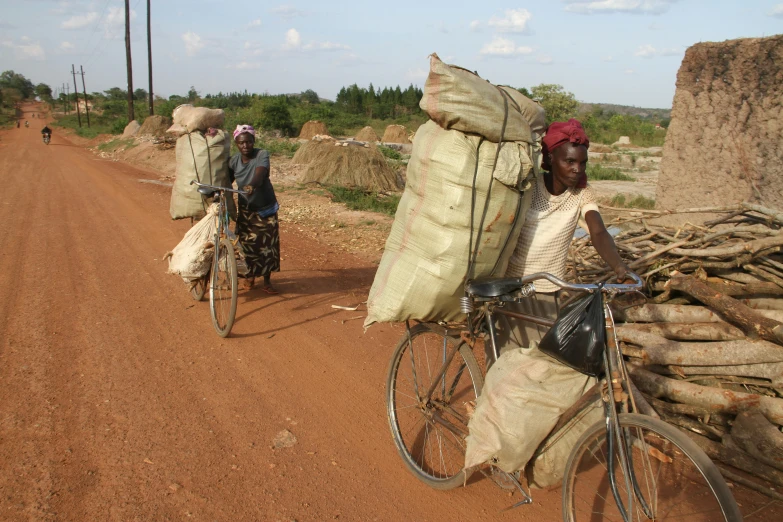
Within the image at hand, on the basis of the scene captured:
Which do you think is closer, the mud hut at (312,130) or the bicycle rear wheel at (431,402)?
the bicycle rear wheel at (431,402)

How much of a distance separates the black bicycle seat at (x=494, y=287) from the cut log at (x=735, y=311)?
1729 mm

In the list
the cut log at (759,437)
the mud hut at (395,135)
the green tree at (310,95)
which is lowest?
the cut log at (759,437)

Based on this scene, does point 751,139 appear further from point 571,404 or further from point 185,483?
point 185,483

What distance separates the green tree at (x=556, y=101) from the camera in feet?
145

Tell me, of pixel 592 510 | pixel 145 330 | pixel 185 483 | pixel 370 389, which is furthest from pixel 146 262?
pixel 592 510

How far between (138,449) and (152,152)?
845 inches

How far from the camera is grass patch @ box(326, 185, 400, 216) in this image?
11.2m

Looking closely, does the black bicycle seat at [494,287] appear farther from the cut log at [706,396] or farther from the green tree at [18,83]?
the green tree at [18,83]

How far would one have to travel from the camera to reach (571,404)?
89.9 inches

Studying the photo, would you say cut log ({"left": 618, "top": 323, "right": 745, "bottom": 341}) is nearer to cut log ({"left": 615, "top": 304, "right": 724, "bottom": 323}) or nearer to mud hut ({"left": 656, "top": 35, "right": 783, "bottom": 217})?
cut log ({"left": 615, "top": 304, "right": 724, "bottom": 323})

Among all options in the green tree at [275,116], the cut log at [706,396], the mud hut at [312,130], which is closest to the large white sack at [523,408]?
the cut log at [706,396]

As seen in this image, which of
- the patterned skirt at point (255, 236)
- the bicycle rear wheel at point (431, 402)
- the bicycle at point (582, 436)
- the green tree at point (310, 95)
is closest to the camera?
the bicycle at point (582, 436)

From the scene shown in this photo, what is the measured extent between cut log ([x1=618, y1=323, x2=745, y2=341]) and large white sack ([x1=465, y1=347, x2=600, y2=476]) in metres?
1.59

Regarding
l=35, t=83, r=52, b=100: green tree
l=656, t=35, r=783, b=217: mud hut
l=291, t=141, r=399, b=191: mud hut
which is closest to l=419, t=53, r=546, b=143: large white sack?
l=656, t=35, r=783, b=217: mud hut
